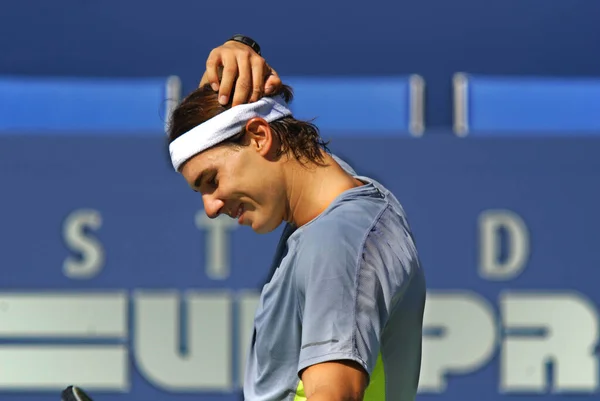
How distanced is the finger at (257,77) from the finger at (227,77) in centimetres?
3

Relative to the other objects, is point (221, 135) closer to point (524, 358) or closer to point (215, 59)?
point (215, 59)

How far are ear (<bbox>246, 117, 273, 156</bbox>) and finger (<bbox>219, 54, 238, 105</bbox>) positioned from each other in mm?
49

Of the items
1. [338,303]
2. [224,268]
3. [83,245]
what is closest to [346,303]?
[338,303]

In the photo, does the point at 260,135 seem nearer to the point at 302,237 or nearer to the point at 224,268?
the point at 302,237

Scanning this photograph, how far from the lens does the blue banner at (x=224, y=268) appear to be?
391cm

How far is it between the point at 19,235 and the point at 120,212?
1.24ft

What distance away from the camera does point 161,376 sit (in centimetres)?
393

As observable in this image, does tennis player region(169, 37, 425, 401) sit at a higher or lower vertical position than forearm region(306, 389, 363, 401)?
higher

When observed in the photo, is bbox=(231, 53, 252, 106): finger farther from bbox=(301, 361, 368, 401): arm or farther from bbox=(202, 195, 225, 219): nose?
bbox=(301, 361, 368, 401): arm

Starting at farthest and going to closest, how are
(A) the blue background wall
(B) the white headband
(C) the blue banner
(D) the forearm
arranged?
(A) the blue background wall
(C) the blue banner
(B) the white headband
(D) the forearm

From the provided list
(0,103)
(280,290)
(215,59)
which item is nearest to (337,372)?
(280,290)

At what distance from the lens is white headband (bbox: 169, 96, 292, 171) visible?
143 centimetres

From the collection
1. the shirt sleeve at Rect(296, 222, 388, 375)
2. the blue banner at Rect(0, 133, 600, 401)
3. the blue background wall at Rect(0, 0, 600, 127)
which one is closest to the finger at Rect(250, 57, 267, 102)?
the shirt sleeve at Rect(296, 222, 388, 375)

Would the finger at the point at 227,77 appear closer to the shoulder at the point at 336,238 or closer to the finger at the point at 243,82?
the finger at the point at 243,82
